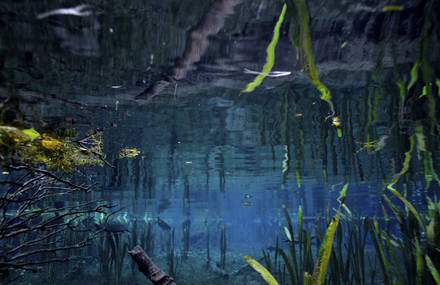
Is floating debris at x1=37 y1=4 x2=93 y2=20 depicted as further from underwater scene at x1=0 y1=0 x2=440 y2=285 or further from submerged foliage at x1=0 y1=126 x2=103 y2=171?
Answer: submerged foliage at x1=0 y1=126 x2=103 y2=171

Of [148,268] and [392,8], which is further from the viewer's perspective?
[392,8]

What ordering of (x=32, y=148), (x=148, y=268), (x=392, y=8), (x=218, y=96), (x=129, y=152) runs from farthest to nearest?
(x=129, y=152) < (x=218, y=96) < (x=392, y=8) < (x=32, y=148) < (x=148, y=268)

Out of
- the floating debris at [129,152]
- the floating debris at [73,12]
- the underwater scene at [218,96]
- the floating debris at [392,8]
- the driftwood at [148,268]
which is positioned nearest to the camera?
the driftwood at [148,268]

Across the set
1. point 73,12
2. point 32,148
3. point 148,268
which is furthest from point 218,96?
point 148,268

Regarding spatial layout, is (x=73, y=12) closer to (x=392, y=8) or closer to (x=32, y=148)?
(x=32, y=148)

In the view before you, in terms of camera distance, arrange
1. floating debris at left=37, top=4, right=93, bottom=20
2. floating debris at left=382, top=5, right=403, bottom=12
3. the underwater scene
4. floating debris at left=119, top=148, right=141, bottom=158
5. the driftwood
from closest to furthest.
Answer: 1. the driftwood
2. the underwater scene
3. floating debris at left=37, top=4, right=93, bottom=20
4. floating debris at left=382, top=5, right=403, bottom=12
5. floating debris at left=119, top=148, right=141, bottom=158

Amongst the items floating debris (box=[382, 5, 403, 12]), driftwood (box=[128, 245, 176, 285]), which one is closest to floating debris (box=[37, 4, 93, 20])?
driftwood (box=[128, 245, 176, 285])

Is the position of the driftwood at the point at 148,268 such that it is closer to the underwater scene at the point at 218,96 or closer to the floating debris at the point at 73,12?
the underwater scene at the point at 218,96

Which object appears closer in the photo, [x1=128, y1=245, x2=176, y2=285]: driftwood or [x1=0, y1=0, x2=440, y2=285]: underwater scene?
[x1=128, y1=245, x2=176, y2=285]: driftwood

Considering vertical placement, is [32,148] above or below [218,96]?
below

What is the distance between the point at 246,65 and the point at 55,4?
483 centimetres

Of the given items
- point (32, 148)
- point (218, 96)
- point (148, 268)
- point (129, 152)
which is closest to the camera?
point (148, 268)

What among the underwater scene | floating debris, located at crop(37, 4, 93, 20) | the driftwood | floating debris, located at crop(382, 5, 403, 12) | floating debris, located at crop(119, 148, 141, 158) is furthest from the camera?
floating debris, located at crop(119, 148, 141, 158)

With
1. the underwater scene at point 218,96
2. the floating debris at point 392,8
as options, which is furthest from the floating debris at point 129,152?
the floating debris at point 392,8
